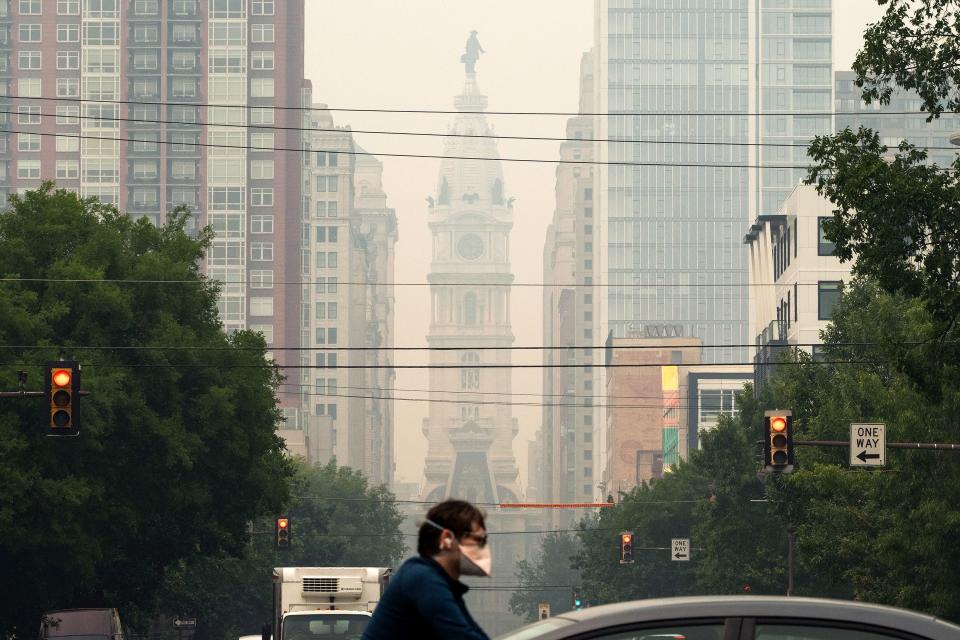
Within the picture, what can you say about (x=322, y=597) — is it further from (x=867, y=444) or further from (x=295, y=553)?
(x=295, y=553)

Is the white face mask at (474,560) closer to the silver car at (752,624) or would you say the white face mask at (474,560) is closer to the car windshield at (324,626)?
the silver car at (752,624)

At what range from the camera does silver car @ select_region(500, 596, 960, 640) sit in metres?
8.26

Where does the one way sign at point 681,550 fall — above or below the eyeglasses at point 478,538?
below

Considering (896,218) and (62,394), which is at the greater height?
(896,218)

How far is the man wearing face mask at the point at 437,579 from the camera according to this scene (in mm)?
7801

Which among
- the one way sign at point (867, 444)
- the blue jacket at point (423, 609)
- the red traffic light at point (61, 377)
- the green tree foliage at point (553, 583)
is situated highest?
the red traffic light at point (61, 377)

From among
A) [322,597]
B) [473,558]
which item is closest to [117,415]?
[322,597]

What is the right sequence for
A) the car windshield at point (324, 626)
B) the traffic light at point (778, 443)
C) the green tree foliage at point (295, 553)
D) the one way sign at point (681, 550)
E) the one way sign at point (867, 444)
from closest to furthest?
the car windshield at point (324, 626)
the traffic light at point (778, 443)
the one way sign at point (867, 444)
the green tree foliage at point (295, 553)
the one way sign at point (681, 550)

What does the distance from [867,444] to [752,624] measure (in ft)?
97.8

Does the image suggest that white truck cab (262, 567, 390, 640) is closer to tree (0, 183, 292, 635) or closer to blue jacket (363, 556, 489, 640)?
tree (0, 183, 292, 635)

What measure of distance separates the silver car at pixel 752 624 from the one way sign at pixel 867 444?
96.0 ft

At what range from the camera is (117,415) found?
1865 inches

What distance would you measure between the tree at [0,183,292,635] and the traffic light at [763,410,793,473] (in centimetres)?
1730

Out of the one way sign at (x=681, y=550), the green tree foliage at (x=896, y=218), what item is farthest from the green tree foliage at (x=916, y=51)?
the one way sign at (x=681, y=550)
